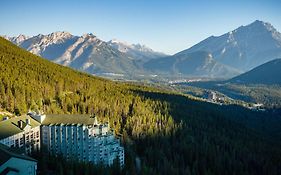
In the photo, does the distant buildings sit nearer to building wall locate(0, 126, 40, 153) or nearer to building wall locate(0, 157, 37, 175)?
building wall locate(0, 157, 37, 175)

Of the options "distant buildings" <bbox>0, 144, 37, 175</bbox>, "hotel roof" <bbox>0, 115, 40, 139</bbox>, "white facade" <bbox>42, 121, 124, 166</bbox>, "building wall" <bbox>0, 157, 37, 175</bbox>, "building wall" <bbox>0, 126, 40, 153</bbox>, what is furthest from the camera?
"white facade" <bbox>42, 121, 124, 166</bbox>

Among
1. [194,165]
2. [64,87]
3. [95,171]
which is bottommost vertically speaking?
[194,165]

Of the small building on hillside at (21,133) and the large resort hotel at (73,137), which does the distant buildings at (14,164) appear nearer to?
the small building on hillside at (21,133)

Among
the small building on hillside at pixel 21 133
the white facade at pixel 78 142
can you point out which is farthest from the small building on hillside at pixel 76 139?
the small building on hillside at pixel 21 133

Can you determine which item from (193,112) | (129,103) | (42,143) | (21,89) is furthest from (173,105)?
(42,143)

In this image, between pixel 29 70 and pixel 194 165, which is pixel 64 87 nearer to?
pixel 29 70

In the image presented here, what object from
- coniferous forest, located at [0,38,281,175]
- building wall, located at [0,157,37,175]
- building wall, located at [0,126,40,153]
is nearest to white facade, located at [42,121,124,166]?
building wall, located at [0,126,40,153]

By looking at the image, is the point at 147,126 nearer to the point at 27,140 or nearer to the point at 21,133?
the point at 27,140

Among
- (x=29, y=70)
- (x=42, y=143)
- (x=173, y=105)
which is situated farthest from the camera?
(x=173, y=105)
